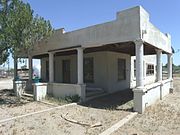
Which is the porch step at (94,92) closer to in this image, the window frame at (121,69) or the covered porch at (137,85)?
the covered porch at (137,85)

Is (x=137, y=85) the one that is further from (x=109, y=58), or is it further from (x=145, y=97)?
(x=109, y=58)

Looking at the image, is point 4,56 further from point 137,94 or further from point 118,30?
point 137,94

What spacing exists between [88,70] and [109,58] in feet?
6.26

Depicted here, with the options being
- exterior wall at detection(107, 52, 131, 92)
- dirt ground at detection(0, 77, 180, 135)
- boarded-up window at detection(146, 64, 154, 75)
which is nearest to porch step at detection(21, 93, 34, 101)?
dirt ground at detection(0, 77, 180, 135)

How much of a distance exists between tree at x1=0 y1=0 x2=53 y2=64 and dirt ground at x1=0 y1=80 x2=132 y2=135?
3566 millimetres

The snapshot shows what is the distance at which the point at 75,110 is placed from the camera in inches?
423

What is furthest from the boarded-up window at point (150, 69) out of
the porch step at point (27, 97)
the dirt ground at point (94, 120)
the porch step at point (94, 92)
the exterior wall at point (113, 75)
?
the porch step at point (27, 97)

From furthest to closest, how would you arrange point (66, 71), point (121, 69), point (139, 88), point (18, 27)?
point (66, 71) → point (121, 69) → point (18, 27) → point (139, 88)

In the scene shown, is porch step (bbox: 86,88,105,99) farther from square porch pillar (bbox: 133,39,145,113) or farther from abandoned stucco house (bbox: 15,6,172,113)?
square porch pillar (bbox: 133,39,145,113)

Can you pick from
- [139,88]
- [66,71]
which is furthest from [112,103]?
[66,71]

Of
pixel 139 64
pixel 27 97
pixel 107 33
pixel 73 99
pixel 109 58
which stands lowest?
pixel 27 97

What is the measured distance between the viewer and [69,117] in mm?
9250

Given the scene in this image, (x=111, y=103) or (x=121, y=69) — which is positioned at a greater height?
(x=121, y=69)

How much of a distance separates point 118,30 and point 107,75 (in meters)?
4.87
